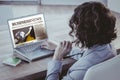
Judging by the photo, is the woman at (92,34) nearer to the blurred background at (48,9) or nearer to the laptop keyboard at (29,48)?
the laptop keyboard at (29,48)

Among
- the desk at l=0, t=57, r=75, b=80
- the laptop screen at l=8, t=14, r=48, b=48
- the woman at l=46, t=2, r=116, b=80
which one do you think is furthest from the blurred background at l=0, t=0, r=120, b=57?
the woman at l=46, t=2, r=116, b=80

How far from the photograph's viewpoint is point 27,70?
Answer: 1.80 metres

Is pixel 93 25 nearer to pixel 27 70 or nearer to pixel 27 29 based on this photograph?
pixel 27 70

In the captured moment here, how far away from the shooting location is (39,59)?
1954mm

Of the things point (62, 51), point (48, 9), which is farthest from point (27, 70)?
point (48, 9)

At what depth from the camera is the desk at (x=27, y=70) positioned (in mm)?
1736

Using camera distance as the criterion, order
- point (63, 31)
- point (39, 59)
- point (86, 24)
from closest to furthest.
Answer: point (86, 24) < point (39, 59) < point (63, 31)

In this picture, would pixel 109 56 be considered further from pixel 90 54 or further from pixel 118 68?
pixel 118 68

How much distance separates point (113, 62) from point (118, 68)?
4 cm

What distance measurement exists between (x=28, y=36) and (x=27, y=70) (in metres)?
0.34

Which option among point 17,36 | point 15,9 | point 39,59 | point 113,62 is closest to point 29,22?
point 17,36

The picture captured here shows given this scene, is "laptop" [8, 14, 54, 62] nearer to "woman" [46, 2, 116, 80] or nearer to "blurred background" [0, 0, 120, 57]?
"woman" [46, 2, 116, 80]

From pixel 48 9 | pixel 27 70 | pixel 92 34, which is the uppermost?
pixel 92 34

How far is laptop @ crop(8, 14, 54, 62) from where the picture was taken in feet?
6.59
